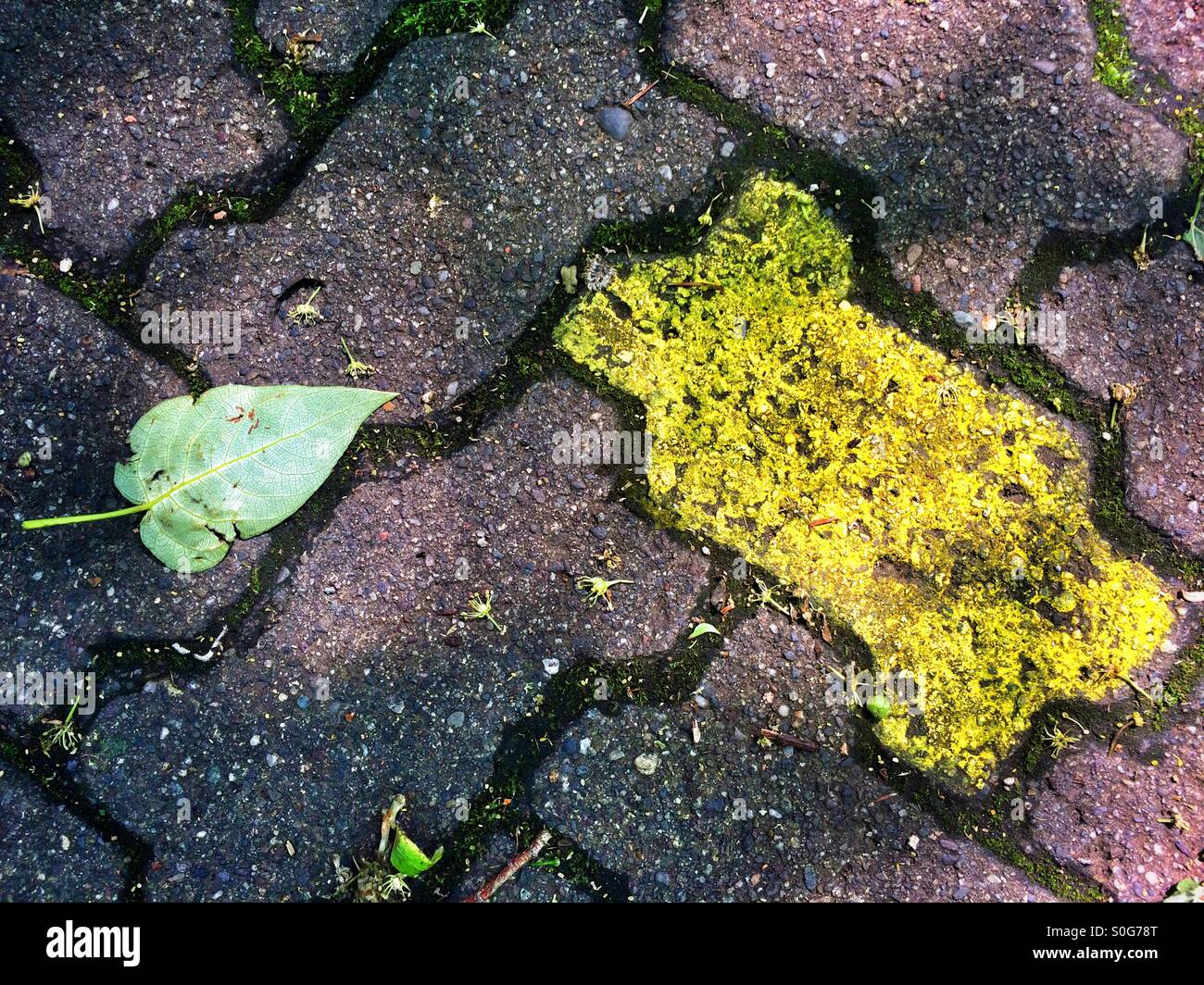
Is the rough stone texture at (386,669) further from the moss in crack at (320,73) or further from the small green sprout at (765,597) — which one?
the moss in crack at (320,73)

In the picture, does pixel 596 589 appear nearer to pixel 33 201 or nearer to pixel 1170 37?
pixel 33 201

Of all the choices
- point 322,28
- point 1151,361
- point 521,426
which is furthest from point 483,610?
point 1151,361

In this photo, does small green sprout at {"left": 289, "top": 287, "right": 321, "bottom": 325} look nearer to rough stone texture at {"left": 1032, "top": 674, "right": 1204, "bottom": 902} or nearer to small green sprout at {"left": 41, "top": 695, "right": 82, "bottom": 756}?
small green sprout at {"left": 41, "top": 695, "right": 82, "bottom": 756}

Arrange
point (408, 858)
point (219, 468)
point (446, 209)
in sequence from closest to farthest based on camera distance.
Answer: point (408, 858)
point (219, 468)
point (446, 209)

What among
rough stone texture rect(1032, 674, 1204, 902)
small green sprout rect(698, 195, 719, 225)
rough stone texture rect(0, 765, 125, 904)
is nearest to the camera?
rough stone texture rect(0, 765, 125, 904)

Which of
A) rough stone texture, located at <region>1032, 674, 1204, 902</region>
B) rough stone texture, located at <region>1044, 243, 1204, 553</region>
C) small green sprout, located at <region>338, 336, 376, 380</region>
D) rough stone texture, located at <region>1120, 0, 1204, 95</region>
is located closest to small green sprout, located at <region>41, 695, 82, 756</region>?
small green sprout, located at <region>338, 336, 376, 380</region>

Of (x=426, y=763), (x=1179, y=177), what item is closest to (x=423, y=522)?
(x=426, y=763)
